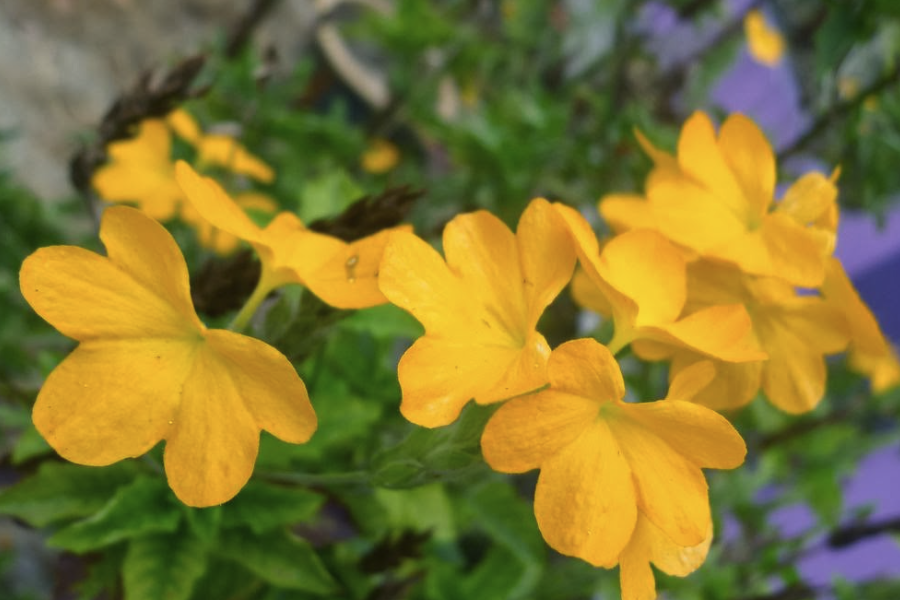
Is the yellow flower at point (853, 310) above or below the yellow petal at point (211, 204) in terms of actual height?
below

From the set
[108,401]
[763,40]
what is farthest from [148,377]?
[763,40]

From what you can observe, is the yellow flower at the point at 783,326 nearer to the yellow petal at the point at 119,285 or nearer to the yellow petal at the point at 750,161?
the yellow petal at the point at 750,161

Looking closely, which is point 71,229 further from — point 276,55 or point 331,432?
point 331,432

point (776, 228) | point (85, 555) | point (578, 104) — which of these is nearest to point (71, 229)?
point (85, 555)

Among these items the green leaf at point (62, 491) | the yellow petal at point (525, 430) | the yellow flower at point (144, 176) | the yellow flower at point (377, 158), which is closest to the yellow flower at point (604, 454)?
the yellow petal at point (525, 430)

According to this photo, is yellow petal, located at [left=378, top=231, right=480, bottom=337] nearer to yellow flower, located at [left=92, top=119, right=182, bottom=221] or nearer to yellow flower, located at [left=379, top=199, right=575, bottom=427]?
yellow flower, located at [left=379, top=199, right=575, bottom=427]
